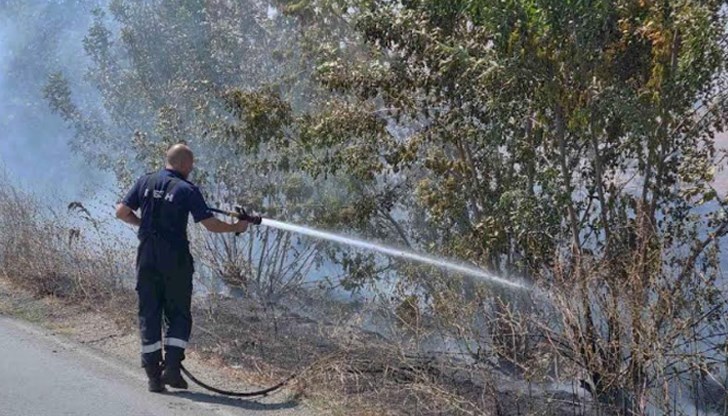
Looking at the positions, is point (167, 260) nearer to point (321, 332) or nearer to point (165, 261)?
point (165, 261)

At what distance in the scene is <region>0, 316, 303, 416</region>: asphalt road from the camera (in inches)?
242

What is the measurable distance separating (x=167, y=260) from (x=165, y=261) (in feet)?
0.05

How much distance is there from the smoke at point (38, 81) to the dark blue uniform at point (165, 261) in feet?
46.7

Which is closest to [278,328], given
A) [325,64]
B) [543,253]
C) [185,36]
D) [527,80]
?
[325,64]

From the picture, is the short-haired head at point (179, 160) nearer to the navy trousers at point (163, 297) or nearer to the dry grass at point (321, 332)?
the navy trousers at point (163, 297)

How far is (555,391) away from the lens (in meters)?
6.02

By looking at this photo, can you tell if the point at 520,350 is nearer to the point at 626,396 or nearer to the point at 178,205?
the point at 626,396

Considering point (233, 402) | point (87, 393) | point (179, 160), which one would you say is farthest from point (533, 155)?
point (87, 393)

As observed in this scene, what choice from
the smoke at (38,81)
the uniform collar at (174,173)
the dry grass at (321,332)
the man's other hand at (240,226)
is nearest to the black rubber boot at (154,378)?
the dry grass at (321,332)

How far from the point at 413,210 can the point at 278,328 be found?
1.80 metres

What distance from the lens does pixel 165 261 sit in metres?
6.66

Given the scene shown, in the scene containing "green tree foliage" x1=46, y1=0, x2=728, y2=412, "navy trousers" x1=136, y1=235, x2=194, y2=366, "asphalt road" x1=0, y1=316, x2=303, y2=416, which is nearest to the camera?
"green tree foliage" x1=46, y1=0, x2=728, y2=412

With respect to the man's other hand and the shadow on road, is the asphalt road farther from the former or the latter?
the man's other hand

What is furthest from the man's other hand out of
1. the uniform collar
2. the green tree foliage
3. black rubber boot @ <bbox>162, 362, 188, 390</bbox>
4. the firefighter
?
the green tree foliage
